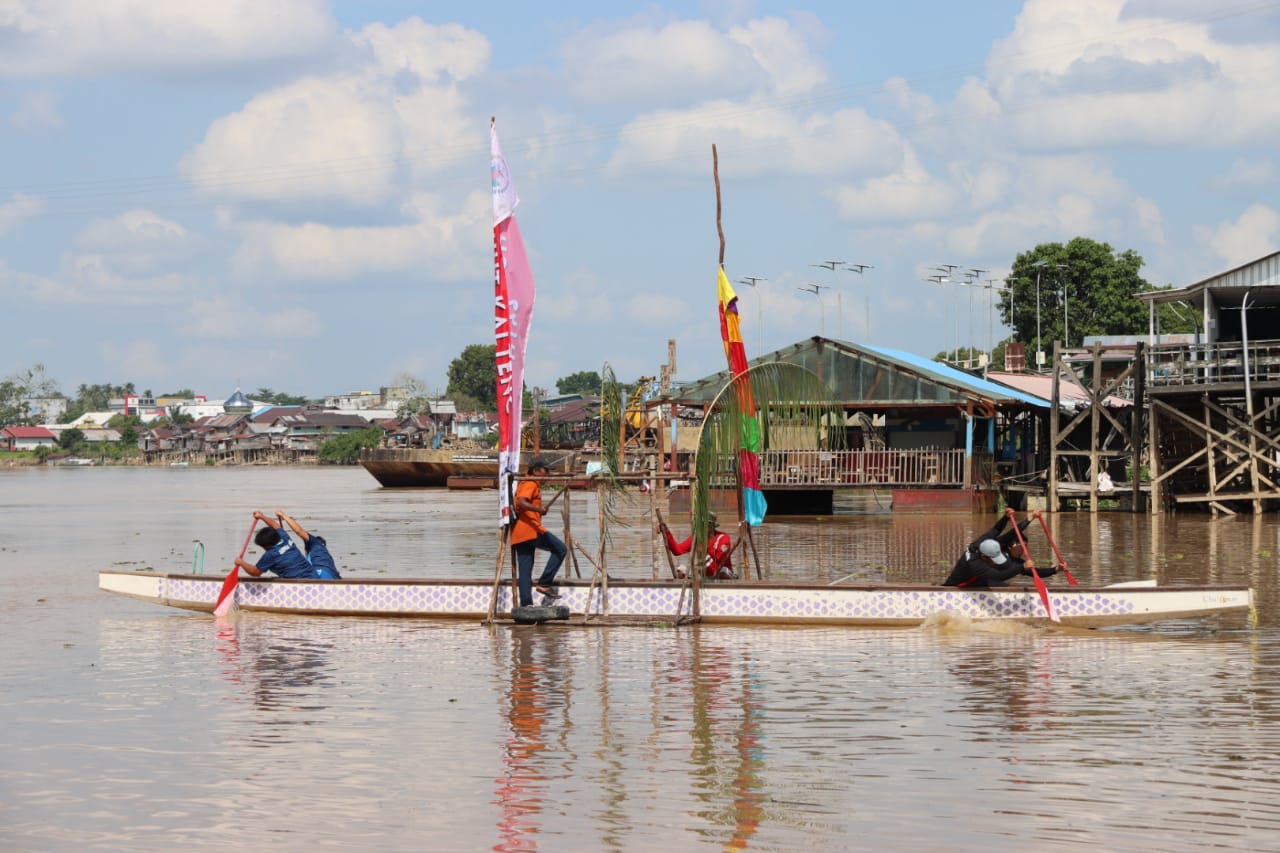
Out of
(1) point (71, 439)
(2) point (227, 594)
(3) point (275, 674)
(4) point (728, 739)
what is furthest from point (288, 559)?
(1) point (71, 439)

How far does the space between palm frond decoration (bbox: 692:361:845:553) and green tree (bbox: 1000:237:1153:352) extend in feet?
217

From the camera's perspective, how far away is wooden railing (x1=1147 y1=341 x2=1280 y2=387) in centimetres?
3316

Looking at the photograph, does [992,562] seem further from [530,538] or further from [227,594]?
[227,594]

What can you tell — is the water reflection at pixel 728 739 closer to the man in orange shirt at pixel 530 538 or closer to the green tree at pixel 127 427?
the man in orange shirt at pixel 530 538

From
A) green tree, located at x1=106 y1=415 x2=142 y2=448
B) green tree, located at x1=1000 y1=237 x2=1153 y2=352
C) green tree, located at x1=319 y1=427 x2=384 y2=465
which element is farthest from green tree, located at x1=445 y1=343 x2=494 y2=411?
green tree, located at x1=1000 y1=237 x2=1153 y2=352

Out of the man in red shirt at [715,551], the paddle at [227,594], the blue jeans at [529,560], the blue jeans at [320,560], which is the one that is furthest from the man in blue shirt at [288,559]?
the man in red shirt at [715,551]

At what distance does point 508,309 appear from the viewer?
53.0 feet

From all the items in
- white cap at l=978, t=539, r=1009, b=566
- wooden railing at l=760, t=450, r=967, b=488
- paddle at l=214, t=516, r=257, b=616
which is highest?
wooden railing at l=760, t=450, r=967, b=488

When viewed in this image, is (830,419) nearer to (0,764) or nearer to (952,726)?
(952,726)

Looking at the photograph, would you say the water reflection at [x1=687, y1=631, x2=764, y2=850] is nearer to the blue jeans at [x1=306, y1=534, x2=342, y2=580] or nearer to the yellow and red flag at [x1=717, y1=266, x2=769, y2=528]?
the yellow and red flag at [x1=717, y1=266, x2=769, y2=528]

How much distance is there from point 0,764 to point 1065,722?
738cm

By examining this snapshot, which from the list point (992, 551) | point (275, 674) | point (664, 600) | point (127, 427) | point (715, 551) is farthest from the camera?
point (127, 427)

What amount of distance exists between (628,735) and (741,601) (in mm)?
5280

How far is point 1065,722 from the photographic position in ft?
Answer: 36.1
